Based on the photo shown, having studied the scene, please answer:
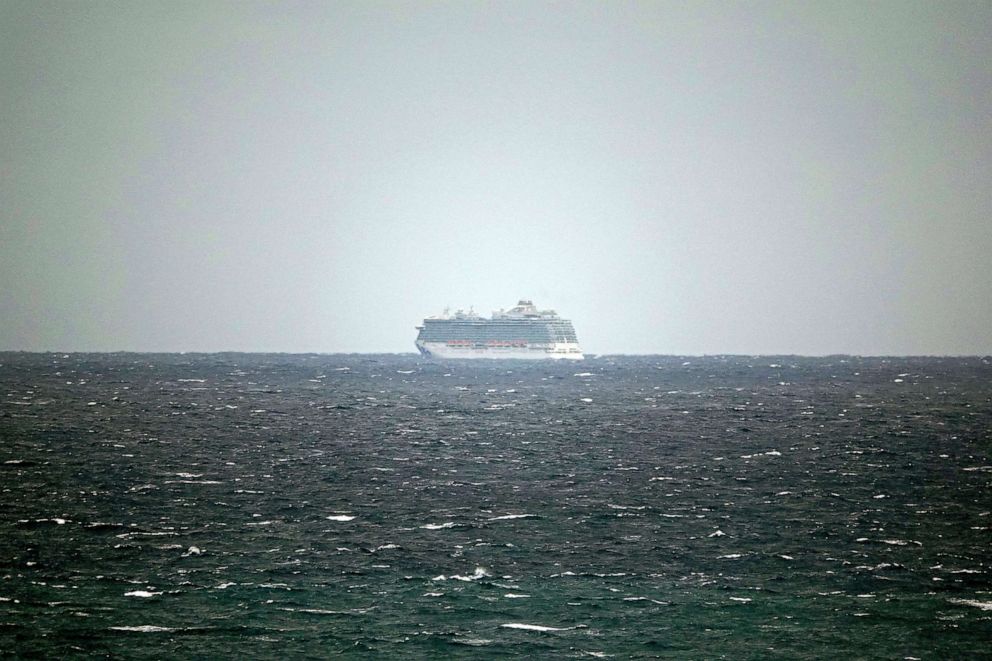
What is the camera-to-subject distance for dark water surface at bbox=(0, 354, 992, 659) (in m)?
26.6

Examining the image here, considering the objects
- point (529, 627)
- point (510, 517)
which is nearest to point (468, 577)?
point (529, 627)

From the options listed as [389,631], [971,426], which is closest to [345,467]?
[389,631]

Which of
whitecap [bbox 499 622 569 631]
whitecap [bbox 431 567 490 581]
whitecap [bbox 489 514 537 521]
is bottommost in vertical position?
whitecap [bbox 499 622 569 631]

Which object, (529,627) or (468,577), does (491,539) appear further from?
(529,627)

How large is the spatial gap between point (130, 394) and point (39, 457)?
175ft

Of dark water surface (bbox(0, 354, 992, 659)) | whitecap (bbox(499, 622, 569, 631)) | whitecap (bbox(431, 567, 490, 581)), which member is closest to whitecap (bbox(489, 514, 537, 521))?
dark water surface (bbox(0, 354, 992, 659))

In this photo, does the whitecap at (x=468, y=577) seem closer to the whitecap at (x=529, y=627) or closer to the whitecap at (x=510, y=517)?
the whitecap at (x=529, y=627)

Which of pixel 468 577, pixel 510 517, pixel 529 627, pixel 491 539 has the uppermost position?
pixel 510 517

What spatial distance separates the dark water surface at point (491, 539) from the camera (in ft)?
87.2

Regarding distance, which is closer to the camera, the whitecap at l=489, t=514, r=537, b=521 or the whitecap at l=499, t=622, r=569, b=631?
the whitecap at l=499, t=622, r=569, b=631

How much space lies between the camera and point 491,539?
3716 centimetres

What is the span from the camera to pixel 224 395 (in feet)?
363

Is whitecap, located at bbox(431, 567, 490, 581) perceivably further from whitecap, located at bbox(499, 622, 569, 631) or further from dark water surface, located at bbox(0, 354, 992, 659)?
whitecap, located at bbox(499, 622, 569, 631)

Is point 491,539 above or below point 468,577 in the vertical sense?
above
